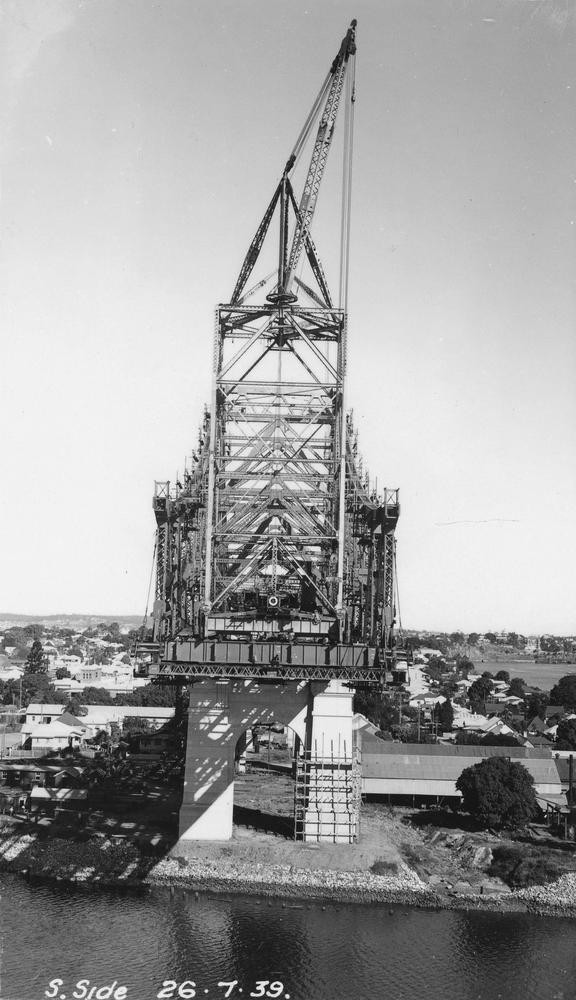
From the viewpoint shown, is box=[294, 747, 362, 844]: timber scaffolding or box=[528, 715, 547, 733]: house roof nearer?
box=[294, 747, 362, 844]: timber scaffolding

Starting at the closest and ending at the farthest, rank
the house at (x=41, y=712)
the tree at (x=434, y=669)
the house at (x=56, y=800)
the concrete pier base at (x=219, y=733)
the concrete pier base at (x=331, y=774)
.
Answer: the concrete pier base at (x=219, y=733) → the concrete pier base at (x=331, y=774) → the house at (x=56, y=800) → the house at (x=41, y=712) → the tree at (x=434, y=669)

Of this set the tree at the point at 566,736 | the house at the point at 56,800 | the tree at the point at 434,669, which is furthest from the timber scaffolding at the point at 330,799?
the tree at the point at 434,669

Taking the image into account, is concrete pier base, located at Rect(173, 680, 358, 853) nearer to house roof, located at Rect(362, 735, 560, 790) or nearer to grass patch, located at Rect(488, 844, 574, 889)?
grass patch, located at Rect(488, 844, 574, 889)

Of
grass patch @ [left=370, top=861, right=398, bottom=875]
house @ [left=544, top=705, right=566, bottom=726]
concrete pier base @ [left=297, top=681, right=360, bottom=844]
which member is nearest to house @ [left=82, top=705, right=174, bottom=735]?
concrete pier base @ [left=297, top=681, right=360, bottom=844]

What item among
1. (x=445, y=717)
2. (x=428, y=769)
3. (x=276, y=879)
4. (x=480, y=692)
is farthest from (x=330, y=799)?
(x=480, y=692)

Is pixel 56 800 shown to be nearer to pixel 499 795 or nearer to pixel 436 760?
pixel 436 760

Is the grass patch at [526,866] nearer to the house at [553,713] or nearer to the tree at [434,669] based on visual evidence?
the house at [553,713]
